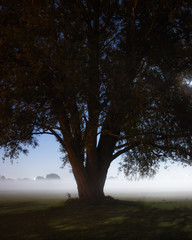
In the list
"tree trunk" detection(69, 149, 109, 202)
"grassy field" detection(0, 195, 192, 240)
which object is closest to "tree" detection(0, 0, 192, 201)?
"tree trunk" detection(69, 149, 109, 202)

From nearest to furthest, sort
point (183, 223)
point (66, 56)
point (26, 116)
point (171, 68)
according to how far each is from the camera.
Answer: point (183, 223)
point (66, 56)
point (26, 116)
point (171, 68)

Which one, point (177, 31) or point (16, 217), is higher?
point (177, 31)

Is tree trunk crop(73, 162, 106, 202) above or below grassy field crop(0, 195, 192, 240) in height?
above

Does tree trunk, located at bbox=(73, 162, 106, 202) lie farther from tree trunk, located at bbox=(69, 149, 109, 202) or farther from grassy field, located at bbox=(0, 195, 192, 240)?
grassy field, located at bbox=(0, 195, 192, 240)

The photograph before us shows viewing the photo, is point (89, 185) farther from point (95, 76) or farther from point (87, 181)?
point (95, 76)

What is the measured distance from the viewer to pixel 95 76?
49.5 ft

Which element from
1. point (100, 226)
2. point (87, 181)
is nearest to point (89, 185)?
point (87, 181)

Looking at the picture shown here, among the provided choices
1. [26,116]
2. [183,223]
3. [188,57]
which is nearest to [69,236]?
[183,223]

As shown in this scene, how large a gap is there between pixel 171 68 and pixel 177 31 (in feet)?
10.8

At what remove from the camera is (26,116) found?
15.4 meters

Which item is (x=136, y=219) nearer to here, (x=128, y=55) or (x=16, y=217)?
(x=16, y=217)

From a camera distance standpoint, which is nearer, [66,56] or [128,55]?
[66,56]

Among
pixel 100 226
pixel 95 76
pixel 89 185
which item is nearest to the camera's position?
pixel 100 226

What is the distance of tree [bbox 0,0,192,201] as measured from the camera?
1447 cm
